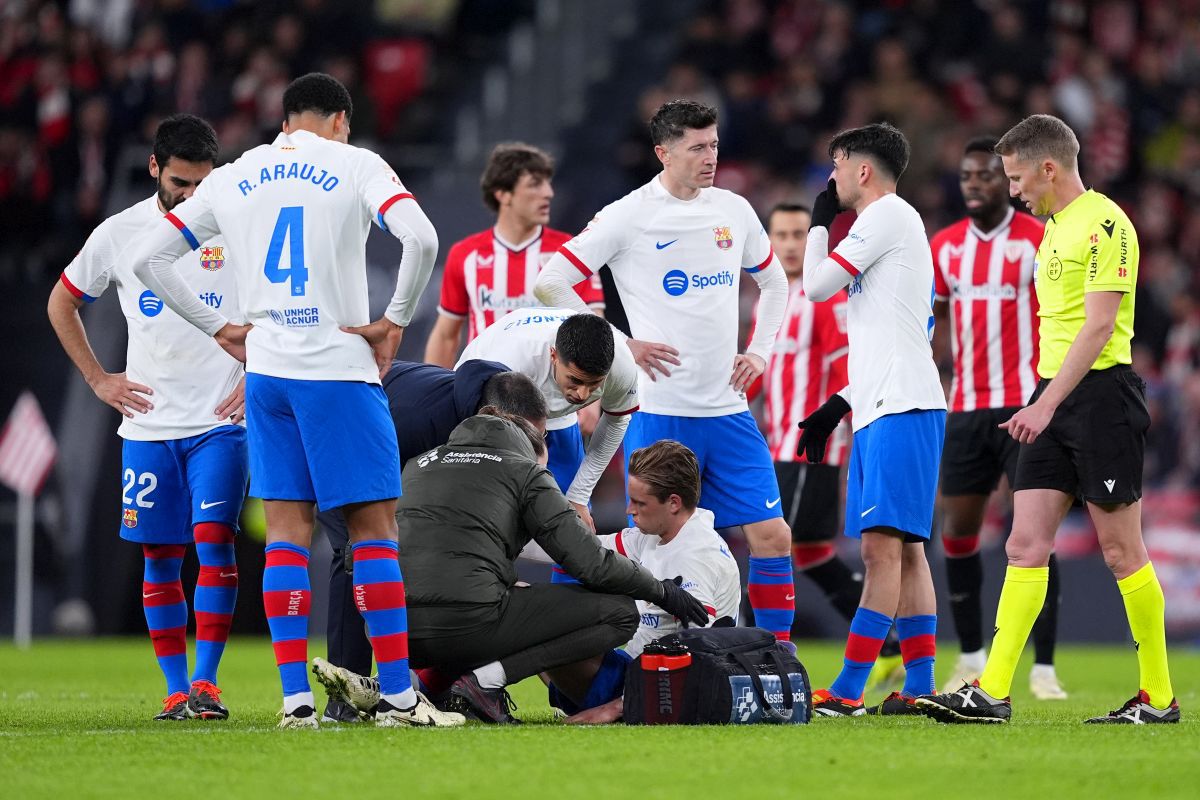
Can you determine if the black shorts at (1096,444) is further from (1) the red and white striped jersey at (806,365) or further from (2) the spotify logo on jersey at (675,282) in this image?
(1) the red and white striped jersey at (806,365)

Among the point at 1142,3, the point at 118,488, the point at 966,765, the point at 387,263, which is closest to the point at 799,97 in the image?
the point at 1142,3

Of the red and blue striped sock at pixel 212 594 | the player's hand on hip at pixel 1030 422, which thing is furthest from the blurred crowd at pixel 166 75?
the player's hand on hip at pixel 1030 422

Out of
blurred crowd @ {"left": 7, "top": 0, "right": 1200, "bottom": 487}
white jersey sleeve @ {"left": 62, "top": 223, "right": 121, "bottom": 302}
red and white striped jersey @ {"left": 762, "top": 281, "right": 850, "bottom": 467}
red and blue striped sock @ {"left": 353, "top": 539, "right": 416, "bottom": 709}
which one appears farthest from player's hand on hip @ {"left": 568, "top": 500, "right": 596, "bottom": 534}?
blurred crowd @ {"left": 7, "top": 0, "right": 1200, "bottom": 487}

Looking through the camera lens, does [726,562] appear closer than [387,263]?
Yes

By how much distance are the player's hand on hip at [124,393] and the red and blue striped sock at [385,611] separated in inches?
67.1

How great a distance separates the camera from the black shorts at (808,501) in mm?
10469

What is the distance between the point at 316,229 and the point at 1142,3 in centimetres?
1659

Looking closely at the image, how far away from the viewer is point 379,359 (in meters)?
6.76

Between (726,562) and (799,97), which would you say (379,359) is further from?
(799,97)

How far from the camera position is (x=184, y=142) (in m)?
7.78

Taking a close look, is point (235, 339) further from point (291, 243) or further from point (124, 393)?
point (124, 393)

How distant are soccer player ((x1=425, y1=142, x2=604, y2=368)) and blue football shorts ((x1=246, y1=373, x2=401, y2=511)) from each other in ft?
10.9

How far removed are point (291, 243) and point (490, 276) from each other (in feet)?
11.3

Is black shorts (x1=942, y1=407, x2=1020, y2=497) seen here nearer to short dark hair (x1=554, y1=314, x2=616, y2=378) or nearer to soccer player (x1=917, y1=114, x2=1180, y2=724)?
soccer player (x1=917, y1=114, x2=1180, y2=724)
